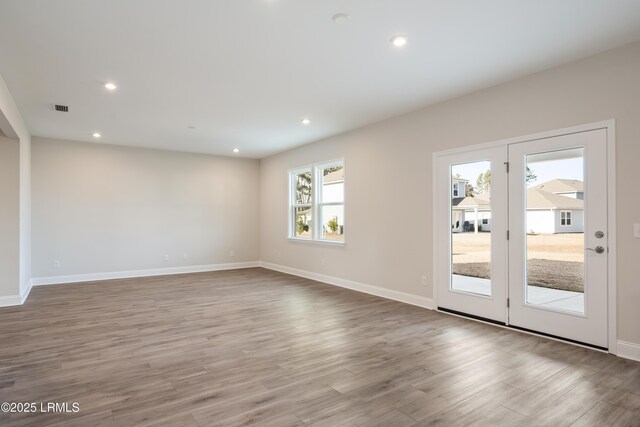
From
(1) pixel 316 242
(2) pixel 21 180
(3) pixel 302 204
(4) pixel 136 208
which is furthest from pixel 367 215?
(2) pixel 21 180

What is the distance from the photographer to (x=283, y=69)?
362 cm

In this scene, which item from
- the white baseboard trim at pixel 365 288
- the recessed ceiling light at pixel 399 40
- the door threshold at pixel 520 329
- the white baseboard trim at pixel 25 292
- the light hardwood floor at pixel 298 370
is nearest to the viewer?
the light hardwood floor at pixel 298 370

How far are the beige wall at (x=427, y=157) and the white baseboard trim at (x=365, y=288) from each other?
0.08 meters

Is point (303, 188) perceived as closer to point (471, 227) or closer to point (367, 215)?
point (367, 215)

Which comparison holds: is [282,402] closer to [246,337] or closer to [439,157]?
[246,337]

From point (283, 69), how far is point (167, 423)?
3.14 meters

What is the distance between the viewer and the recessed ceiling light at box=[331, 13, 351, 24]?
265cm

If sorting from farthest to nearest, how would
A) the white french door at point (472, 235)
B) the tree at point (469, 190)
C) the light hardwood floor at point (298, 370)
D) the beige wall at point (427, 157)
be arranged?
the tree at point (469, 190)
the white french door at point (472, 235)
the beige wall at point (427, 157)
the light hardwood floor at point (298, 370)

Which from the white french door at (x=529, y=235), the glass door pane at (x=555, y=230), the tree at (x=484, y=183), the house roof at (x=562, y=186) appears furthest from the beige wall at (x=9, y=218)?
the house roof at (x=562, y=186)

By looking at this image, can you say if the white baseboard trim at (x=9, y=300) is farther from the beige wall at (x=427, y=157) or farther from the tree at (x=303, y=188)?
the tree at (x=303, y=188)

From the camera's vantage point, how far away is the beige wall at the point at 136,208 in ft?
21.7

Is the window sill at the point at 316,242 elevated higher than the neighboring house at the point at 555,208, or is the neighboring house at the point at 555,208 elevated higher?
the neighboring house at the point at 555,208

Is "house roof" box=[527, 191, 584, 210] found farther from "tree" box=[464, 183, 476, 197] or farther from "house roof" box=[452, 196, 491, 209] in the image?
"tree" box=[464, 183, 476, 197]

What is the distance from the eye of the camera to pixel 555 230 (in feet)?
11.5
